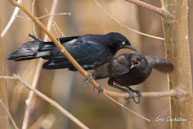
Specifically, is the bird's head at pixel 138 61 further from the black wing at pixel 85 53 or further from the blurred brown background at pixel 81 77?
the blurred brown background at pixel 81 77

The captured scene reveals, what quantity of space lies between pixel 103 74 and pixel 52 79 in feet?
13.3

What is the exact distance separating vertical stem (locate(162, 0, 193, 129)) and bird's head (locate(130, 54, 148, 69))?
0.50 metres

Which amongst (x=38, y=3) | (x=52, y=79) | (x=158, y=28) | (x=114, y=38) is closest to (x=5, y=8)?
(x=38, y=3)

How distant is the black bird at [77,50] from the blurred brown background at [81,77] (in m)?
0.74

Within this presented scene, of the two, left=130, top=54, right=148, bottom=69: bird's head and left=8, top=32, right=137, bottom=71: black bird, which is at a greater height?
left=8, top=32, right=137, bottom=71: black bird

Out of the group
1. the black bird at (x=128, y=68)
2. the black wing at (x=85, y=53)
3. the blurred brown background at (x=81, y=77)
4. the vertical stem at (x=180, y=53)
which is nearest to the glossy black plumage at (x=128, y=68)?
the black bird at (x=128, y=68)

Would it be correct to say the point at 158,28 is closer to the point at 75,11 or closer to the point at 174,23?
the point at 174,23

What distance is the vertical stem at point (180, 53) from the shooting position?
2225 millimetres

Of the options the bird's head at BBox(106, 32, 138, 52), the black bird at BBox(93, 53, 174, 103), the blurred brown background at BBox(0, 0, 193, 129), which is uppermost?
the bird's head at BBox(106, 32, 138, 52)

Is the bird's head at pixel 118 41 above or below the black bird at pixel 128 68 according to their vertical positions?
above

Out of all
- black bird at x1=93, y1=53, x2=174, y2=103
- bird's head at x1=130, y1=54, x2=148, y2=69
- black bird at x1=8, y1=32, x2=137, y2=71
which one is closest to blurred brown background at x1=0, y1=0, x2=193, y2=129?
black bird at x1=93, y1=53, x2=174, y2=103

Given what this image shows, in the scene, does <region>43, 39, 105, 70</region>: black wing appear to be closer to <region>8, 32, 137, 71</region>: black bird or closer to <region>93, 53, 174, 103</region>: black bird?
<region>8, 32, 137, 71</region>: black bird

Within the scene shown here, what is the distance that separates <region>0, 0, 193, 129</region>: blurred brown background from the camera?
4625mm

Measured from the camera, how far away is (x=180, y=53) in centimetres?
224
